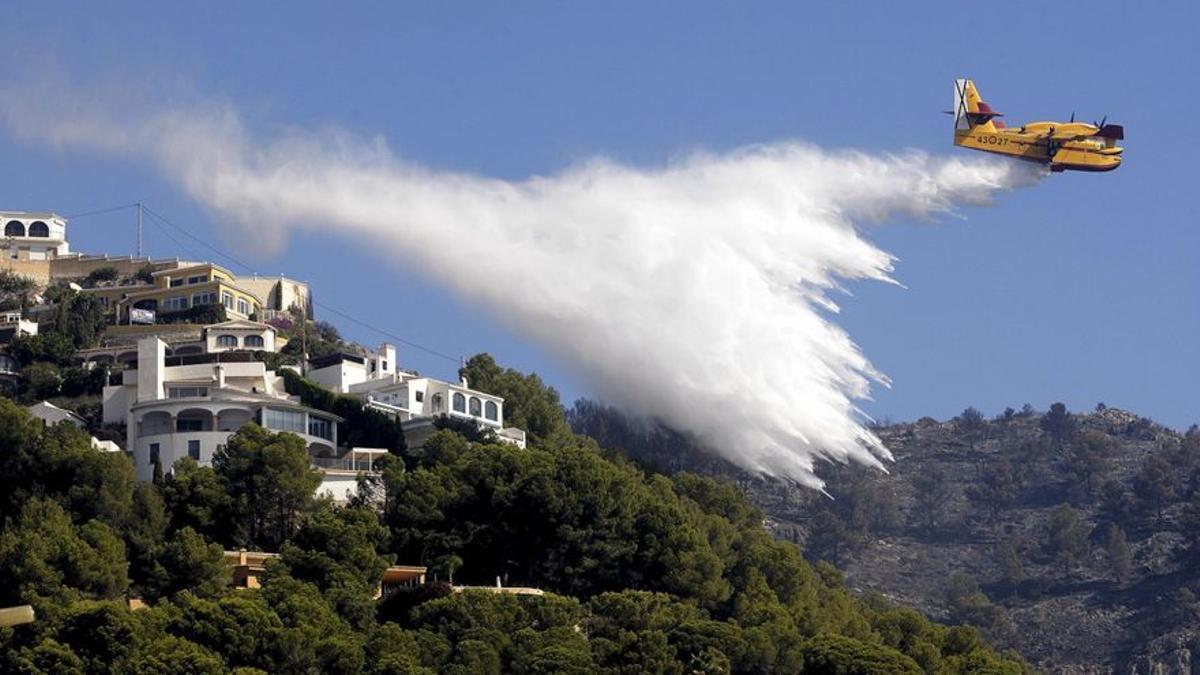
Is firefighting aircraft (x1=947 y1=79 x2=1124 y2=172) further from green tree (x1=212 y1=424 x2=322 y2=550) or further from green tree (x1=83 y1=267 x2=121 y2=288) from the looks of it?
green tree (x1=83 y1=267 x2=121 y2=288)

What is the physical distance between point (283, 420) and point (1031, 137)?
27.2 metres

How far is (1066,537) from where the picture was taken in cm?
14875

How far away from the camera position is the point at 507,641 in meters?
73.2

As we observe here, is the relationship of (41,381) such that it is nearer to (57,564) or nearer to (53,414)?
(53,414)

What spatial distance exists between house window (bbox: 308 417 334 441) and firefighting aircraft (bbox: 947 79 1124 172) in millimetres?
23466

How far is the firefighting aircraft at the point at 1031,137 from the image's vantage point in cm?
9431

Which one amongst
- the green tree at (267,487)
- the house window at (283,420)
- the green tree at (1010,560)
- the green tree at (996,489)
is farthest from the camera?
the green tree at (996,489)

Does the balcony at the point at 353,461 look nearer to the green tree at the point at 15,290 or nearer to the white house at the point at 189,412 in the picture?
the white house at the point at 189,412

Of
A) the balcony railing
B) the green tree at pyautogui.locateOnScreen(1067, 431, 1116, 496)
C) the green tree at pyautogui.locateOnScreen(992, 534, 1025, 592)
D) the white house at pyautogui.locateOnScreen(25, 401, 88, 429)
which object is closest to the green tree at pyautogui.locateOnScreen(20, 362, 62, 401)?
the white house at pyautogui.locateOnScreen(25, 401, 88, 429)

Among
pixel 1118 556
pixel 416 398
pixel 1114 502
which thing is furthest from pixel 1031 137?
pixel 1114 502

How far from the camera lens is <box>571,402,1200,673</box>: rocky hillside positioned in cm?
13088

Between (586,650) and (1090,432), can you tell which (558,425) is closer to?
(586,650)

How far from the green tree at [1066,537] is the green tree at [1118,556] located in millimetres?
1573

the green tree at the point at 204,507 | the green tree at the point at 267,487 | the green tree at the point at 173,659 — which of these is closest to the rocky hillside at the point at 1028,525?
the green tree at the point at 267,487
